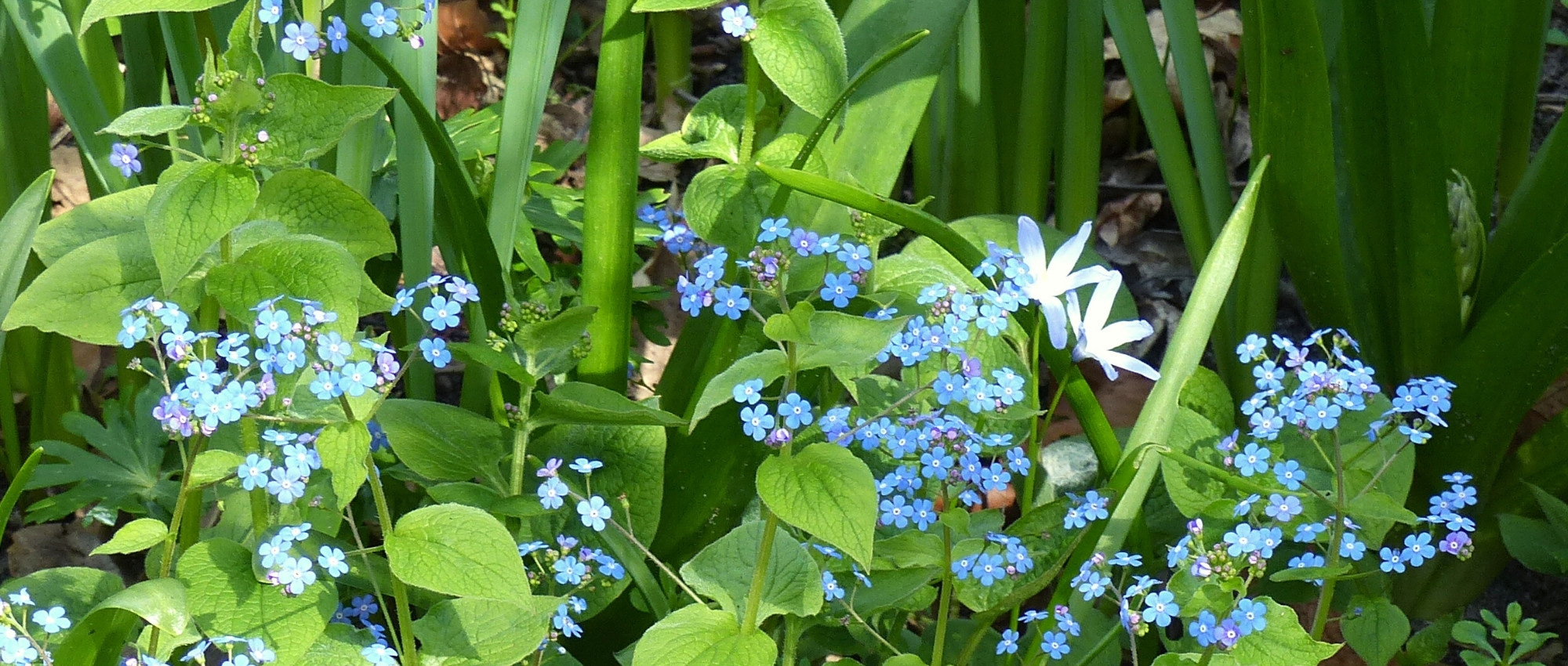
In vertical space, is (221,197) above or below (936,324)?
above

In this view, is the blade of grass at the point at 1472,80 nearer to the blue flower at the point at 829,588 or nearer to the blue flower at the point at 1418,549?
the blue flower at the point at 1418,549

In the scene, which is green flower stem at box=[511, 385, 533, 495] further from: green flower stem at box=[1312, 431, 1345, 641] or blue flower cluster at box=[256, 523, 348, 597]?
green flower stem at box=[1312, 431, 1345, 641]

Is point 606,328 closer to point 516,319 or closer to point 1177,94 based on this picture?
point 516,319

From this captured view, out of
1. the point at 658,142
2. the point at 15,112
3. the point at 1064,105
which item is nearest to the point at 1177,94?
the point at 1064,105

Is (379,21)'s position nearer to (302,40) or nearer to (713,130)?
(302,40)

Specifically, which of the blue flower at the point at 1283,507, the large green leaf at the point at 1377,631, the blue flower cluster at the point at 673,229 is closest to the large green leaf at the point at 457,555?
the blue flower cluster at the point at 673,229

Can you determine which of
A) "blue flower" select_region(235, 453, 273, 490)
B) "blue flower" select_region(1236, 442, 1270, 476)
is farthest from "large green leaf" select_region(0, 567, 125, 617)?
"blue flower" select_region(1236, 442, 1270, 476)

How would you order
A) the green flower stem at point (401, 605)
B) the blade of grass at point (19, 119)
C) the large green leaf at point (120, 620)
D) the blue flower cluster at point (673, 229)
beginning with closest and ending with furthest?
the large green leaf at point (120, 620) < the green flower stem at point (401, 605) < the blue flower cluster at point (673, 229) < the blade of grass at point (19, 119)

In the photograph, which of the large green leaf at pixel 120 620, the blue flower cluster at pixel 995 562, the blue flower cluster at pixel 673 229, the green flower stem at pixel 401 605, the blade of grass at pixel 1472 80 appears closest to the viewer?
the large green leaf at pixel 120 620
